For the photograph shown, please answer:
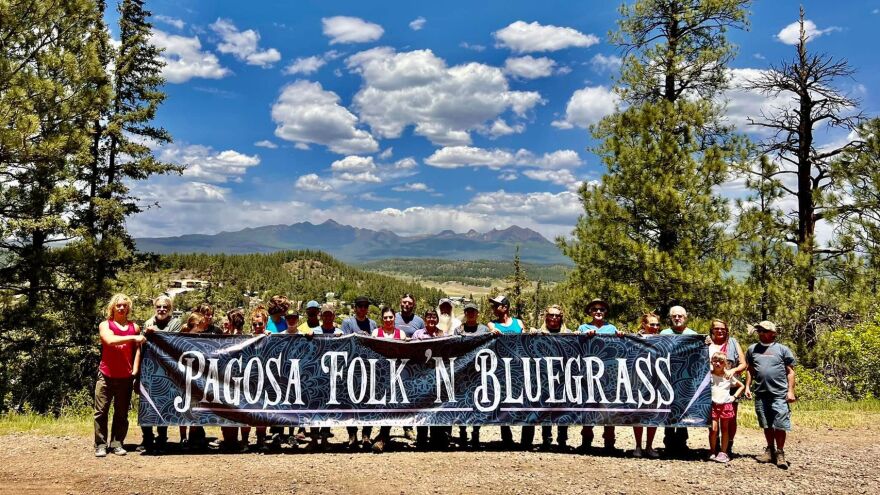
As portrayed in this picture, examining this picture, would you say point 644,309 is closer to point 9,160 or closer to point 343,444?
point 343,444

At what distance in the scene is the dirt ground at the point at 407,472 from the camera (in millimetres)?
5699

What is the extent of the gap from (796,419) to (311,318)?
8808 mm

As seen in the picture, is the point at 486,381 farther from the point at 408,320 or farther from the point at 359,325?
the point at 359,325

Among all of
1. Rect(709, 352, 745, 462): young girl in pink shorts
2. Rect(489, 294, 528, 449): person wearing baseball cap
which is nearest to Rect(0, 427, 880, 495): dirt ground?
Rect(709, 352, 745, 462): young girl in pink shorts

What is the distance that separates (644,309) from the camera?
13047 millimetres

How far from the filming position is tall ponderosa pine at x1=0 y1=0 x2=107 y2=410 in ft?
39.3

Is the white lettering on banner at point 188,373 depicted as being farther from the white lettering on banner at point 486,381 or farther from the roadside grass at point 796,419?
the white lettering on banner at point 486,381

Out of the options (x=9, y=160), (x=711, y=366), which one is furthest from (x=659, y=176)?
(x=9, y=160)

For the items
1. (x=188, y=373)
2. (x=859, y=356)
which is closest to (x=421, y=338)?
(x=188, y=373)

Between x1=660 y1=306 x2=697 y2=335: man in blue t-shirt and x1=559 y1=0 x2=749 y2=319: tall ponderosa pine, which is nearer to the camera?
x1=660 y1=306 x2=697 y2=335: man in blue t-shirt

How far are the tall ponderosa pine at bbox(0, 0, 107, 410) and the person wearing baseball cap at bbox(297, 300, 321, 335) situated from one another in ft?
28.7

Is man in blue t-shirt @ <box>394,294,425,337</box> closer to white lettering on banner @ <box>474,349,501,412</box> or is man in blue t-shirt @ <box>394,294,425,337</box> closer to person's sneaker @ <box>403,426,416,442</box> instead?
white lettering on banner @ <box>474,349,501,412</box>

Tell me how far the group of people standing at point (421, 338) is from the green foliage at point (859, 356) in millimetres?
7031

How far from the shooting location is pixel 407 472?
6152 millimetres
